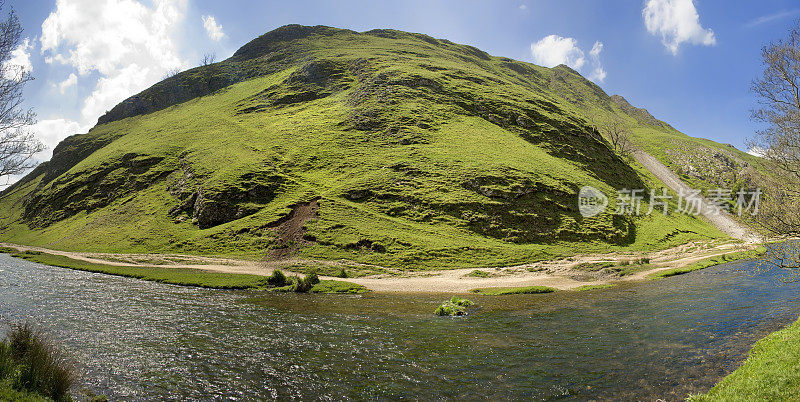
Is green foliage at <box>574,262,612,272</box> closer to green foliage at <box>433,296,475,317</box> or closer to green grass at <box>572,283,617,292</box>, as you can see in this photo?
green grass at <box>572,283,617,292</box>

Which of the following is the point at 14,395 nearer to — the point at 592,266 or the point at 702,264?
the point at 592,266

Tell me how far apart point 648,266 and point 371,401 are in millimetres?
56386

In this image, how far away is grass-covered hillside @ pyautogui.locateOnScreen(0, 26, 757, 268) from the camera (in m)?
70.2

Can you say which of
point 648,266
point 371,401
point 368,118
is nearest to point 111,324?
point 371,401

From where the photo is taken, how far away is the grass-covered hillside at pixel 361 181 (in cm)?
7025

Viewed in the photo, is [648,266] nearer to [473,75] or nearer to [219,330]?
[219,330]

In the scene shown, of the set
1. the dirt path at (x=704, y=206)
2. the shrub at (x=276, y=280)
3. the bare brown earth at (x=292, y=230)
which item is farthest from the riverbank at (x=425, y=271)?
the dirt path at (x=704, y=206)

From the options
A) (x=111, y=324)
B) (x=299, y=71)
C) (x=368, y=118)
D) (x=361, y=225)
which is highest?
(x=299, y=71)

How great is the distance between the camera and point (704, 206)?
385ft

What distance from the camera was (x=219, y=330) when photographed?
27.1 meters

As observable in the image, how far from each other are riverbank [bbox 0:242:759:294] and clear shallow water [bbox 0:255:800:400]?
753 centimetres

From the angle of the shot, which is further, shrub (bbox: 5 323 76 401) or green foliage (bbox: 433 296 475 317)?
green foliage (bbox: 433 296 475 317)

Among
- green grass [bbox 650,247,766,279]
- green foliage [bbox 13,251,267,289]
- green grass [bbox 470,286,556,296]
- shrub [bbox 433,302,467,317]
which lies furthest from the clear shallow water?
green grass [bbox 650,247,766,279]

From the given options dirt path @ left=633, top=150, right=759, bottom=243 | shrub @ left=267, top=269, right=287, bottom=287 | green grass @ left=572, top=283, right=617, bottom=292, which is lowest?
shrub @ left=267, top=269, right=287, bottom=287
